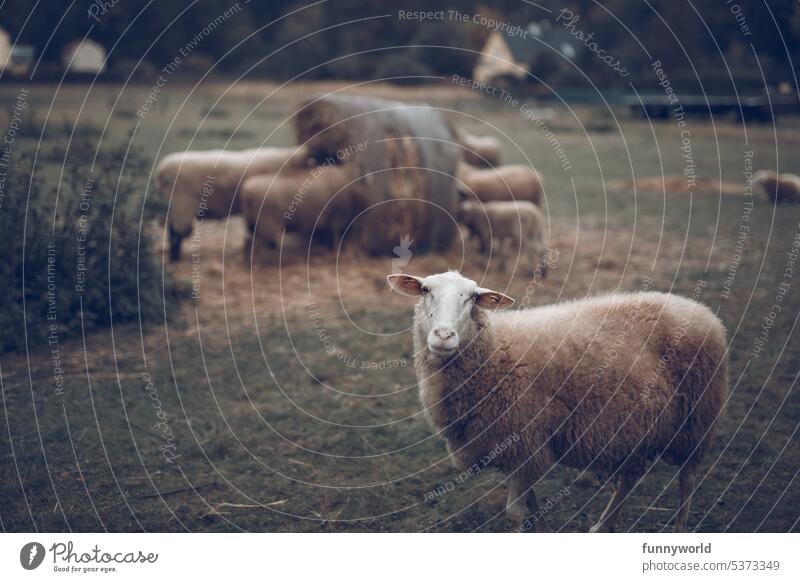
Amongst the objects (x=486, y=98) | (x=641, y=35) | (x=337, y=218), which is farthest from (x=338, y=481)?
(x=486, y=98)

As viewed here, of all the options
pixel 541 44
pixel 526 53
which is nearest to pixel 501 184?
pixel 541 44

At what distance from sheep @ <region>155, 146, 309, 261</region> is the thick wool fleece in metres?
6.97

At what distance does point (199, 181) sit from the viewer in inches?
440

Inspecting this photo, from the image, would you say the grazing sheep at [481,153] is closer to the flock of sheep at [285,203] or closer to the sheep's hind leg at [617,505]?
the flock of sheep at [285,203]

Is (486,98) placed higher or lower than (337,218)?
higher

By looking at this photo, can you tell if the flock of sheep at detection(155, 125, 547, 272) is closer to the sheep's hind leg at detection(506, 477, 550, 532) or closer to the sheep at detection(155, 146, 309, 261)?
the sheep at detection(155, 146, 309, 261)

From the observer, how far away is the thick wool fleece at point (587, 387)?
15.2 ft

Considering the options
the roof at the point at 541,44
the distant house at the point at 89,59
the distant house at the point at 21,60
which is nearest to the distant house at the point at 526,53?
the roof at the point at 541,44

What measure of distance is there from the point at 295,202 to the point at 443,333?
686 centimetres

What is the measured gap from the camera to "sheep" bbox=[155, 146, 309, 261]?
438 inches

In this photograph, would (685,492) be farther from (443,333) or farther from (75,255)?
(75,255)

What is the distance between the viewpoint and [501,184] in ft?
40.3
